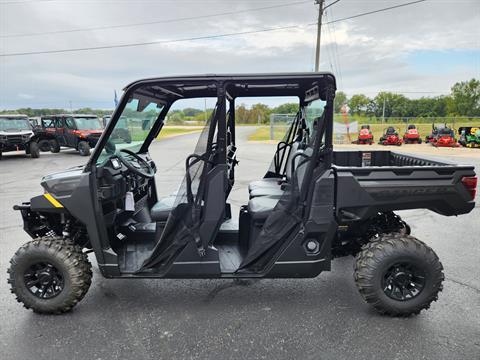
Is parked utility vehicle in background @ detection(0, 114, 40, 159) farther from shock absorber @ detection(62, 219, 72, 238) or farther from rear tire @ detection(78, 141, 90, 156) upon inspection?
shock absorber @ detection(62, 219, 72, 238)

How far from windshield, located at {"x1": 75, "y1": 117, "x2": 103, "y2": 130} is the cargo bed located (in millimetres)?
15944

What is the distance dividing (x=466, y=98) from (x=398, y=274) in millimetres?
59009

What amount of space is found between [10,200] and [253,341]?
668cm

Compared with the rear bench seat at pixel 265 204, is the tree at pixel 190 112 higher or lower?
higher

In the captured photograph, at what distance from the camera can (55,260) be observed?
9.61 ft

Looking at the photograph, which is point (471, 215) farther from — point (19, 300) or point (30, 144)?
point (30, 144)

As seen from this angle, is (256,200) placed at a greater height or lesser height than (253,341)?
greater

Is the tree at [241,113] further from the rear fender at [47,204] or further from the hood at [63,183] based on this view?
the rear fender at [47,204]

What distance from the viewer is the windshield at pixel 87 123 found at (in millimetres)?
16656

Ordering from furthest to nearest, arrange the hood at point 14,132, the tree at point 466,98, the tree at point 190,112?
the tree at point 466,98, the hood at point 14,132, the tree at point 190,112

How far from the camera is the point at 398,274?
2957 mm

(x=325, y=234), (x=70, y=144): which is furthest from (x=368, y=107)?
(x=325, y=234)

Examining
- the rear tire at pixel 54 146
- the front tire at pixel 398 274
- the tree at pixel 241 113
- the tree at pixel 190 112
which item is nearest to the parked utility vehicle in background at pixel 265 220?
the front tire at pixel 398 274

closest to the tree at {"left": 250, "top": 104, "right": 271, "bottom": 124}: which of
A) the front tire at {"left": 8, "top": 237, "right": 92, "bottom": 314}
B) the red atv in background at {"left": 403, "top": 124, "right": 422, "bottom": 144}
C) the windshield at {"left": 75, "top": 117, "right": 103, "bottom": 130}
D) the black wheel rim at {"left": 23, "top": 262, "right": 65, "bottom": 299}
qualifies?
the front tire at {"left": 8, "top": 237, "right": 92, "bottom": 314}
